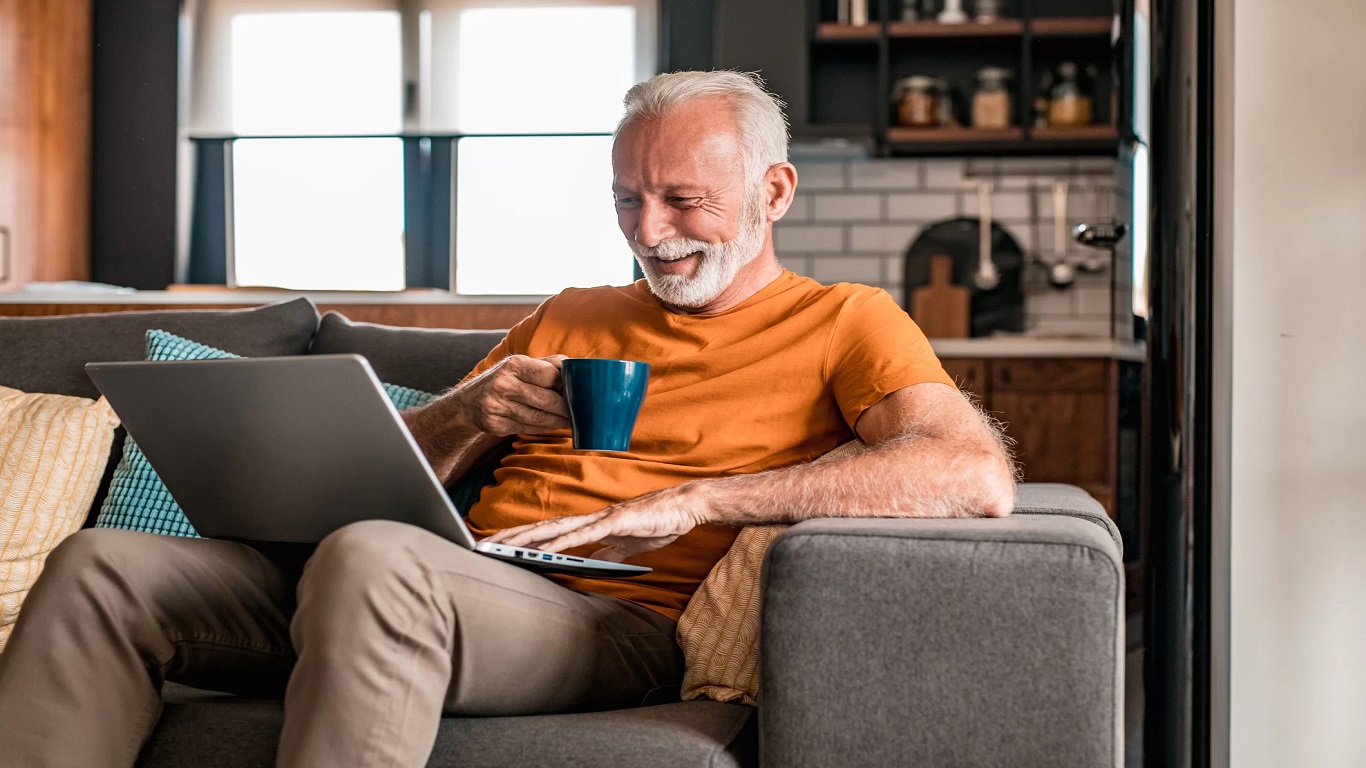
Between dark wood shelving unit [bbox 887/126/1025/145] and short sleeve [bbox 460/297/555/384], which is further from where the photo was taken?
dark wood shelving unit [bbox 887/126/1025/145]

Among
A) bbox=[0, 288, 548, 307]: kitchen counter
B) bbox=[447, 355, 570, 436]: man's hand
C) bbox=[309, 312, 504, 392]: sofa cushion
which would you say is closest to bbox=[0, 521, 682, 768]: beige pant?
bbox=[447, 355, 570, 436]: man's hand

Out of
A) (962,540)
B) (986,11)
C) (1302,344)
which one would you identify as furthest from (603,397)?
(986,11)

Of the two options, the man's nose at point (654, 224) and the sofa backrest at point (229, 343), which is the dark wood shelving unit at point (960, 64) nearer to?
the sofa backrest at point (229, 343)

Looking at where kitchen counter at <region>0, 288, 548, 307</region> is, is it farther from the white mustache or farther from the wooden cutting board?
the wooden cutting board

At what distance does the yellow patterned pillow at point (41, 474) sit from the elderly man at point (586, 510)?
539 millimetres

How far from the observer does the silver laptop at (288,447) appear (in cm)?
113

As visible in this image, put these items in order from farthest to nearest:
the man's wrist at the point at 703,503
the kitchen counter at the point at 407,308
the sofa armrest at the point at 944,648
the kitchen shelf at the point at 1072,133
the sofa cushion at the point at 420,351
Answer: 1. the kitchen shelf at the point at 1072,133
2. the kitchen counter at the point at 407,308
3. the sofa cushion at the point at 420,351
4. the man's wrist at the point at 703,503
5. the sofa armrest at the point at 944,648

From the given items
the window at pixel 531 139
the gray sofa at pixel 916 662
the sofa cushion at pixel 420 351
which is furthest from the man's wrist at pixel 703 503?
the window at pixel 531 139

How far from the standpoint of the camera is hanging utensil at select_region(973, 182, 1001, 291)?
4.32 m

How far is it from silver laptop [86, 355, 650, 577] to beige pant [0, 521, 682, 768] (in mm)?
55

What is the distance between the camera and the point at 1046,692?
3.41 ft

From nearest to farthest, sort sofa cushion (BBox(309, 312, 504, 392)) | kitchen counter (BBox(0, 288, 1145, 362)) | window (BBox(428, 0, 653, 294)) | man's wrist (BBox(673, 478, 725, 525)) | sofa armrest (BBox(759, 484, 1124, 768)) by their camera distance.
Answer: sofa armrest (BBox(759, 484, 1124, 768)), man's wrist (BBox(673, 478, 725, 525)), sofa cushion (BBox(309, 312, 504, 392)), kitchen counter (BBox(0, 288, 1145, 362)), window (BBox(428, 0, 653, 294))

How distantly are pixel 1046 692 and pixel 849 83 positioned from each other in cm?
367

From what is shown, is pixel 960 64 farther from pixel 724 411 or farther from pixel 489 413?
pixel 489 413
